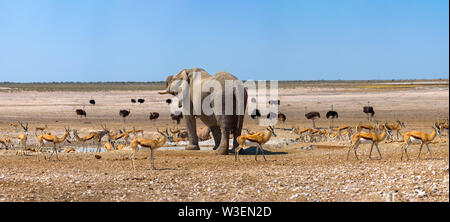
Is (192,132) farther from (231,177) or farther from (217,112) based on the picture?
(231,177)

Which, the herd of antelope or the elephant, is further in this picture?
the elephant

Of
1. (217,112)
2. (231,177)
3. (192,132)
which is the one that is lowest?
(231,177)

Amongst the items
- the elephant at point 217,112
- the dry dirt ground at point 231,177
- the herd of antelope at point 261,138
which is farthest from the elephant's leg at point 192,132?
the dry dirt ground at point 231,177

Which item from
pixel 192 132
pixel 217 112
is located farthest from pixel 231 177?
pixel 192 132

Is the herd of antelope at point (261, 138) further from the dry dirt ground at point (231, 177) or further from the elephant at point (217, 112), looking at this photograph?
the elephant at point (217, 112)

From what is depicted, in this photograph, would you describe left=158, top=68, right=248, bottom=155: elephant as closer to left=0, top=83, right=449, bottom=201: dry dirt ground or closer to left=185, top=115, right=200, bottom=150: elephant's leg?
left=185, top=115, right=200, bottom=150: elephant's leg

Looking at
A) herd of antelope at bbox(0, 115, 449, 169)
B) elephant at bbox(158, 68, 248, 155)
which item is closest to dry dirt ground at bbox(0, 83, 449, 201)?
herd of antelope at bbox(0, 115, 449, 169)
